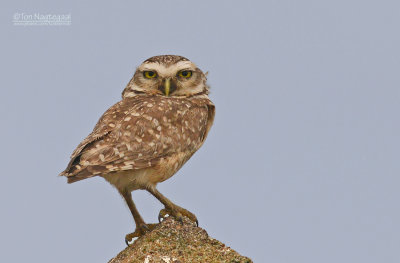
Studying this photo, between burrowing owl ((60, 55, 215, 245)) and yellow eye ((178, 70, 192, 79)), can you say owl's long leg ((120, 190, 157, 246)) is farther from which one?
yellow eye ((178, 70, 192, 79))

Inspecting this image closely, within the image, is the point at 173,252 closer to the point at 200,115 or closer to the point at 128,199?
the point at 128,199

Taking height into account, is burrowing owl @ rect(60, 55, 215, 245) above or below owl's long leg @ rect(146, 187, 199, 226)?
above

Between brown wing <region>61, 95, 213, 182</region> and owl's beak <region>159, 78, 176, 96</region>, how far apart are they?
250 mm

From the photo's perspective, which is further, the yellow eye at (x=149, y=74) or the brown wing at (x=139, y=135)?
the yellow eye at (x=149, y=74)

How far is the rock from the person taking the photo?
7441 mm

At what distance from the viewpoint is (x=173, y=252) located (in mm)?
7535

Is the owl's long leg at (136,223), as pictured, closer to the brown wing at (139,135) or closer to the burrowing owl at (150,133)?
the burrowing owl at (150,133)

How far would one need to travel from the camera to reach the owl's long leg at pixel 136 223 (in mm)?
8367

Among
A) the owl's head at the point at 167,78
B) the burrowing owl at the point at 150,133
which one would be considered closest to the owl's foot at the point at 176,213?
the burrowing owl at the point at 150,133

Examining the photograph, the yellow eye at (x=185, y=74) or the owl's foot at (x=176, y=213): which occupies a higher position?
the yellow eye at (x=185, y=74)

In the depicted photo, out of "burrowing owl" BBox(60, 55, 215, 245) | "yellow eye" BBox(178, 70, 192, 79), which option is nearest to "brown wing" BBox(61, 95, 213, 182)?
"burrowing owl" BBox(60, 55, 215, 245)

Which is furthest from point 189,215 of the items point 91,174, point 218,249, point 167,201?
point 91,174

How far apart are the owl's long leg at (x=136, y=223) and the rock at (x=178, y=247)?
0.35 meters

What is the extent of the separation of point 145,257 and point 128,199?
1.11 metres
